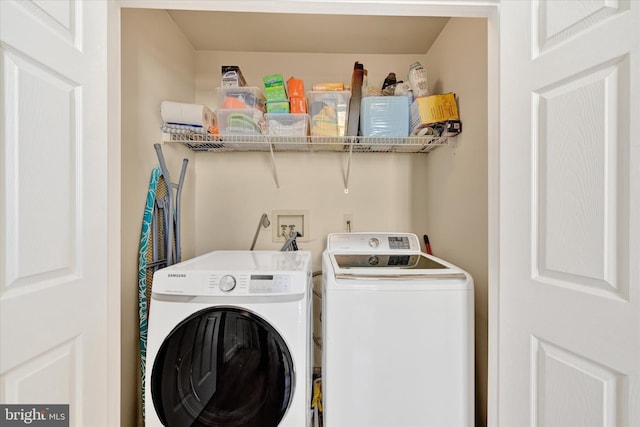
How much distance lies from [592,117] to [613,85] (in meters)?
0.07

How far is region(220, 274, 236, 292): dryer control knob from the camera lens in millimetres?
1197

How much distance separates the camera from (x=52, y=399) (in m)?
0.78

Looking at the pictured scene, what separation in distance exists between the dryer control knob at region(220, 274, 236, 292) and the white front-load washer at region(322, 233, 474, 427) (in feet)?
1.34

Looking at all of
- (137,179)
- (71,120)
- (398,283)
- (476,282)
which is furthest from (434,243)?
(71,120)

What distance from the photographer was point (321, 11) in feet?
3.41

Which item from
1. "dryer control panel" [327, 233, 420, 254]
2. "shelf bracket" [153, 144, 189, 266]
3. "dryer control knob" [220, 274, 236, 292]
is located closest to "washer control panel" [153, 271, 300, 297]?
"dryer control knob" [220, 274, 236, 292]

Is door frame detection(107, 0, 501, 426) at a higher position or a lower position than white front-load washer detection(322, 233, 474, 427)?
higher

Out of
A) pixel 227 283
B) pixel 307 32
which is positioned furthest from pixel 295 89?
pixel 227 283

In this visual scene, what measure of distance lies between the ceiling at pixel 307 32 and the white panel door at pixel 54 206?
1021mm

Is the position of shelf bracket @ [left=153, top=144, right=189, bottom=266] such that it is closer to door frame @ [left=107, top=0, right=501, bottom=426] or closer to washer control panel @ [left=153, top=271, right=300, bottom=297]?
washer control panel @ [left=153, top=271, right=300, bottom=297]

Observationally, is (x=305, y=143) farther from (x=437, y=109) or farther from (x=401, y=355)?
(x=401, y=355)

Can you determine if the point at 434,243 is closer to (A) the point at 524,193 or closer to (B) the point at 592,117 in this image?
(A) the point at 524,193

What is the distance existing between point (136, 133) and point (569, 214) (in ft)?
5.60

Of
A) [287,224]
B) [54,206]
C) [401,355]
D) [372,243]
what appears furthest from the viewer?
[287,224]
